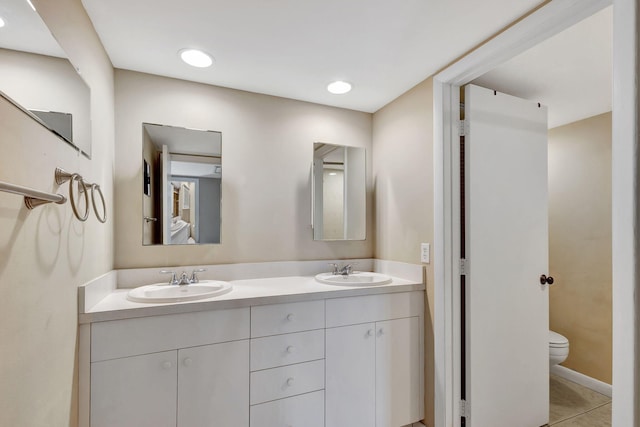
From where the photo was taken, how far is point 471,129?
1.88 meters

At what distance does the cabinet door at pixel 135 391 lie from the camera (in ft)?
4.40

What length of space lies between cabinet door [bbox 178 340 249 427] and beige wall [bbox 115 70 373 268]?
2.26ft

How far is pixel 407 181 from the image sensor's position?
2.17 metres

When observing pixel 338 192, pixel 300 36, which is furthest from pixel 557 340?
pixel 300 36

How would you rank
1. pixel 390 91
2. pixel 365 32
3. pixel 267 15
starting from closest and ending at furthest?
pixel 267 15 < pixel 365 32 < pixel 390 91

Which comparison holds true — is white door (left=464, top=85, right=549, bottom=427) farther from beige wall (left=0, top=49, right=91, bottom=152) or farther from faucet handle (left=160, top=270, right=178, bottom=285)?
beige wall (left=0, top=49, right=91, bottom=152)

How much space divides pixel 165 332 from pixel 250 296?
1.38ft

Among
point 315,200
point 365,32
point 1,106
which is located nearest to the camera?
point 1,106

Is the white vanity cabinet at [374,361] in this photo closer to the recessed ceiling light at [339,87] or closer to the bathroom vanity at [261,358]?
the bathroom vanity at [261,358]

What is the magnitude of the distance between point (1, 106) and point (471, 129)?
6.72 feet

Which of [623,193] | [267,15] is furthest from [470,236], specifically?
[267,15]

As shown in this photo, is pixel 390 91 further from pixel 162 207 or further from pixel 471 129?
pixel 162 207

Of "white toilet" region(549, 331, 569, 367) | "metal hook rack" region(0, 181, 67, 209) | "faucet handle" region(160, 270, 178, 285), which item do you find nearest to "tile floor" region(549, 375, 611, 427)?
"white toilet" region(549, 331, 569, 367)

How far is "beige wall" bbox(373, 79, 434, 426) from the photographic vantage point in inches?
77.3
